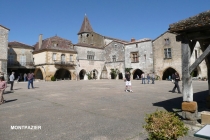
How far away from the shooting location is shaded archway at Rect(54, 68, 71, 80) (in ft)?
117

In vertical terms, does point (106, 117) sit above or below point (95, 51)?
below

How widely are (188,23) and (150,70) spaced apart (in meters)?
26.2

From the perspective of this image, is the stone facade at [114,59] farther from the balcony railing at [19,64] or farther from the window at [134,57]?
the balcony railing at [19,64]

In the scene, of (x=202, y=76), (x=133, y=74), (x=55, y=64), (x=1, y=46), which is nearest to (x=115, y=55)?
(x=133, y=74)

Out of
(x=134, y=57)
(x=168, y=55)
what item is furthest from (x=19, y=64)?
(x=168, y=55)

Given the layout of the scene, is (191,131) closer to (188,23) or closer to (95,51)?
(188,23)

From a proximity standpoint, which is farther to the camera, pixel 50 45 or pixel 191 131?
pixel 50 45

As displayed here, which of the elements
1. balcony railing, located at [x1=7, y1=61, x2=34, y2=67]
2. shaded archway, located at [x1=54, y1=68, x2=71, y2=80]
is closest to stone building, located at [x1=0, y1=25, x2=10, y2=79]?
balcony railing, located at [x1=7, y1=61, x2=34, y2=67]

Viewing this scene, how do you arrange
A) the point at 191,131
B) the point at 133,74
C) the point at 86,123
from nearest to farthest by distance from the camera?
the point at 191,131 → the point at 86,123 → the point at 133,74

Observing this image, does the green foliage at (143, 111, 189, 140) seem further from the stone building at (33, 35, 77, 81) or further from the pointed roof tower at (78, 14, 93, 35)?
the pointed roof tower at (78, 14, 93, 35)

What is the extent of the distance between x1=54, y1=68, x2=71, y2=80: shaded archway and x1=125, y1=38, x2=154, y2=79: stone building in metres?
13.3

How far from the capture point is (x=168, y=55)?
1110 inches

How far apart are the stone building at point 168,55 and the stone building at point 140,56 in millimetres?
1137

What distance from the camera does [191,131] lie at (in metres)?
4.11
